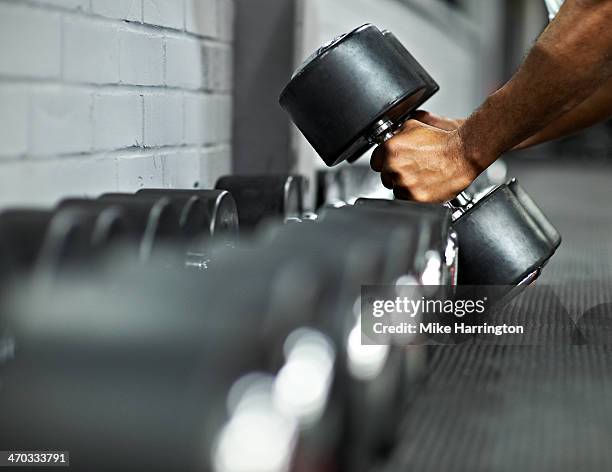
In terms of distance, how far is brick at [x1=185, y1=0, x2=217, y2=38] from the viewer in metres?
1.72

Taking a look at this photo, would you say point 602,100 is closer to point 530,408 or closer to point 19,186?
point 530,408

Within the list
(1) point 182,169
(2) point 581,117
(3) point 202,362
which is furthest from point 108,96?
(2) point 581,117

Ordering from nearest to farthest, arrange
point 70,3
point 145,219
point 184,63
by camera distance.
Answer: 1. point 145,219
2. point 70,3
3. point 184,63

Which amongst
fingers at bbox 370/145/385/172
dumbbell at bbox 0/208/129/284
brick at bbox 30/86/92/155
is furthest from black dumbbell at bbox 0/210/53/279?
fingers at bbox 370/145/385/172

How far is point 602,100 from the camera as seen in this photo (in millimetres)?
1841

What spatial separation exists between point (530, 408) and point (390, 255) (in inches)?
13.2

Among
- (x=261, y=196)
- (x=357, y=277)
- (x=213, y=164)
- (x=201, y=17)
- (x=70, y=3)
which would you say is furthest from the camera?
(x=213, y=164)

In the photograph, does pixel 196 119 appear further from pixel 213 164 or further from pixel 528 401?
pixel 528 401

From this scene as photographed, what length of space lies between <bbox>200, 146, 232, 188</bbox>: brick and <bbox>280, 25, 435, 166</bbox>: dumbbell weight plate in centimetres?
48

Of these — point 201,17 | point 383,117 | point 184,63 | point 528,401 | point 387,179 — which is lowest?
point 528,401

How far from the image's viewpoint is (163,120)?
5.20ft

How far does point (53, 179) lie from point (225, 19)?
3.28ft

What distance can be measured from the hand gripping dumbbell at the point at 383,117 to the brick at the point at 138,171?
270 millimetres

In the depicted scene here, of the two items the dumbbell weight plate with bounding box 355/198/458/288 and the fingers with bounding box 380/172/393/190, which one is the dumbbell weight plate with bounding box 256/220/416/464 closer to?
the dumbbell weight plate with bounding box 355/198/458/288
